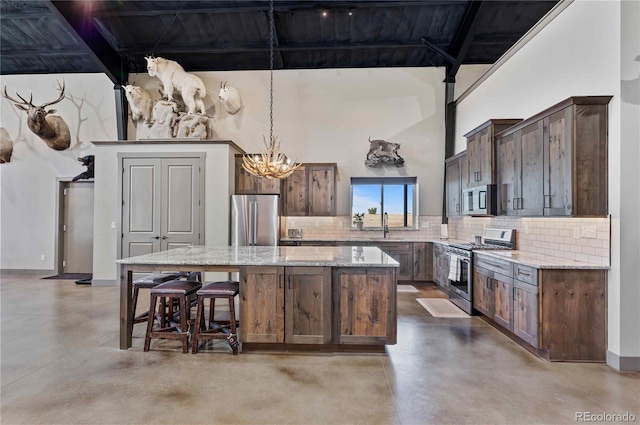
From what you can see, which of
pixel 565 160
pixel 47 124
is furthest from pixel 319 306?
pixel 47 124

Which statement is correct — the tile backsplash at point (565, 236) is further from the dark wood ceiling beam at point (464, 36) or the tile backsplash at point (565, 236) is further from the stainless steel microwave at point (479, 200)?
the dark wood ceiling beam at point (464, 36)

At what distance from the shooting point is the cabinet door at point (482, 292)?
12.8 feet

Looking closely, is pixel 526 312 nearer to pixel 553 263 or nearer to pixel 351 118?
pixel 553 263

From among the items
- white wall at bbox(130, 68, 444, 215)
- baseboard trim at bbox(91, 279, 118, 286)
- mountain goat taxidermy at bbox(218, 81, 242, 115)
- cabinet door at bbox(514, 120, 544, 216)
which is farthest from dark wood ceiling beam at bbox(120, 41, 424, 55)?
baseboard trim at bbox(91, 279, 118, 286)

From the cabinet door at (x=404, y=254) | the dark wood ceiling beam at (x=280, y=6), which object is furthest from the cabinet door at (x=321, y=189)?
the dark wood ceiling beam at (x=280, y=6)

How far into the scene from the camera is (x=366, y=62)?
695 cm

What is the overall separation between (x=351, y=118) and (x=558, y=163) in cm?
448

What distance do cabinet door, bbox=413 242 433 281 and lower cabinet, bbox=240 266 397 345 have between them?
3.39 meters

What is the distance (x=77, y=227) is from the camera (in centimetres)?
A: 723

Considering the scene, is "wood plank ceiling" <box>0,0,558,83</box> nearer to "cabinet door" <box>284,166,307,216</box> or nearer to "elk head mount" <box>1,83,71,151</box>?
"elk head mount" <box>1,83,71,151</box>

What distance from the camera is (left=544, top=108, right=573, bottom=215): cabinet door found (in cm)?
293

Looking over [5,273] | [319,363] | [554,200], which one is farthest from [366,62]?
[5,273]

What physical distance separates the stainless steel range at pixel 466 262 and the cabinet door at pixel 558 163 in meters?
1.31

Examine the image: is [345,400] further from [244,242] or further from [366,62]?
[366,62]
